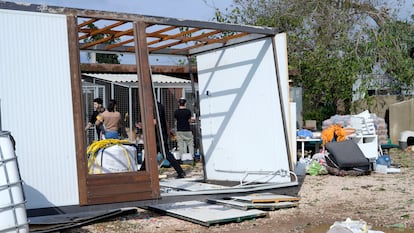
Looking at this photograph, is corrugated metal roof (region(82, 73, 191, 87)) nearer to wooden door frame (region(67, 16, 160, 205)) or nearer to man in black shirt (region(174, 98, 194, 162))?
man in black shirt (region(174, 98, 194, 162))

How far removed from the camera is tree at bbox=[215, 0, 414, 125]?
18609mm

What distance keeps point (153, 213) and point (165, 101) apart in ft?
27.2

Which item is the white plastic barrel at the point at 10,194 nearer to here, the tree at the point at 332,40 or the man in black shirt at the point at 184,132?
the man in black shirt at the point at 184,132

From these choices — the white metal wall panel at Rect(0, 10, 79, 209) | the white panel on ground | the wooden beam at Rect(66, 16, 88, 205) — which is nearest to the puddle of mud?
the white panel on ground

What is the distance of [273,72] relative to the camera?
8.66m

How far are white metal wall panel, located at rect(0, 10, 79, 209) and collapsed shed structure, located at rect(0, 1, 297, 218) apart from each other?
1 cm

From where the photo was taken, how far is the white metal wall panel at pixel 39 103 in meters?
6.26

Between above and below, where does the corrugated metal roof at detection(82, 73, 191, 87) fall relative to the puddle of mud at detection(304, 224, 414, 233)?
above

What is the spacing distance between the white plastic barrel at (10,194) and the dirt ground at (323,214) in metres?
2.23

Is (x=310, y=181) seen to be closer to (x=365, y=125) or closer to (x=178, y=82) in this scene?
(x=365, y=125)

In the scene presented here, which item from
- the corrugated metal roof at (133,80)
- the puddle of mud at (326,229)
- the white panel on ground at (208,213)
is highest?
the corrugated metal roof at (133,80)

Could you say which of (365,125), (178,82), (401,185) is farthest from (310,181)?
(178,82)

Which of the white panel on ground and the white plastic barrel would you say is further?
the white panel on ground

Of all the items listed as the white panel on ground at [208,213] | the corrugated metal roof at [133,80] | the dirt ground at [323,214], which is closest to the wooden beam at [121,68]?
the corrugated metal roof at [133,80]
